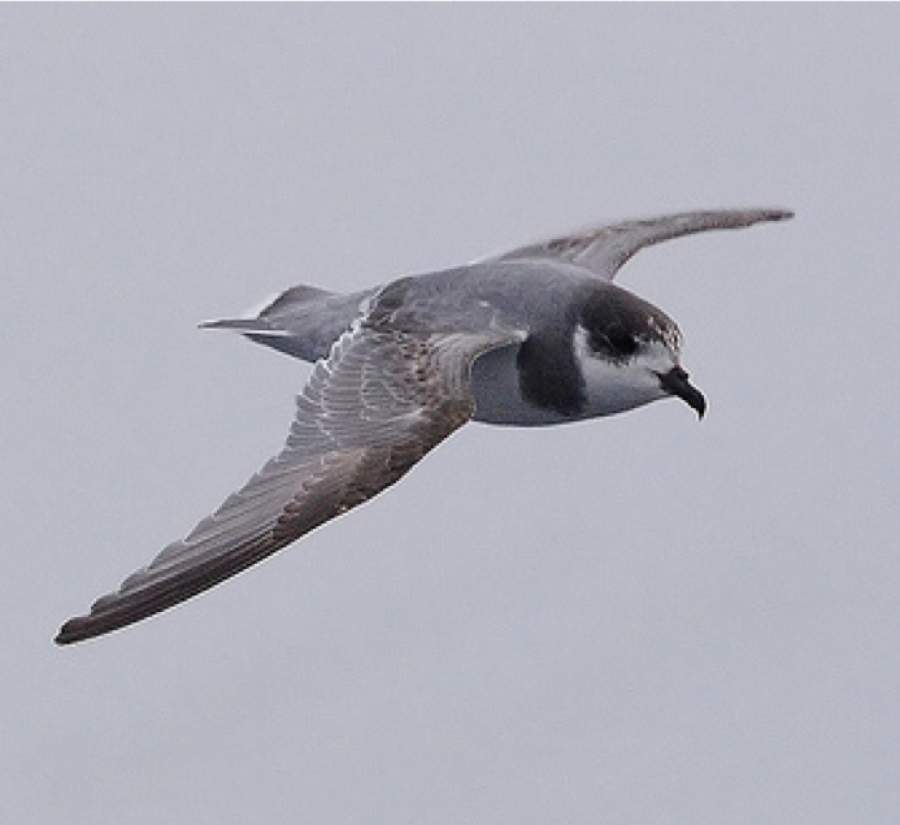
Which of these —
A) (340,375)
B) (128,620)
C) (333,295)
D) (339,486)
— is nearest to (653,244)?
(333,295)

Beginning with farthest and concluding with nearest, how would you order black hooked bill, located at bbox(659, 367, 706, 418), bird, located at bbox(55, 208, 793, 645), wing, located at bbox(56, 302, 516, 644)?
black hooked bill, located at bbox(659, 367, 706, 418)
bird, located at bbox(55, 208, 793, 645)
wing, located at bbox(56, 302, 516, 644)

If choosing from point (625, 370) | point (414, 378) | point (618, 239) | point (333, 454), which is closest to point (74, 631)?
point (333, 454)

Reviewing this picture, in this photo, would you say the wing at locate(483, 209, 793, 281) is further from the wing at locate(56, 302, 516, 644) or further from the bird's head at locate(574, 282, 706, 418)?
the wing at locate(56, 302, 516, 644)

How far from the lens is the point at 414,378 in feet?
55.8

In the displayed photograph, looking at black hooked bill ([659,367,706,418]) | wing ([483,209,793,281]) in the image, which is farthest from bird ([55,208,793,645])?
wing ([483,209,793,281])

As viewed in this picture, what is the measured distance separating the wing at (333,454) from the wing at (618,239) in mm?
3055

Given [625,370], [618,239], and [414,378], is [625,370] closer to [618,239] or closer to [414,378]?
[414,378]

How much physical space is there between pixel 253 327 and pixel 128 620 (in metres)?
5.25

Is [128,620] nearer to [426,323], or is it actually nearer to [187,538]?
[187,538]

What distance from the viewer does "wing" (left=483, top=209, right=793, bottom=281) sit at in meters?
20.6

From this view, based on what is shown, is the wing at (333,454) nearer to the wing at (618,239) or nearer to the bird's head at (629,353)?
the bird's head at (629,353)

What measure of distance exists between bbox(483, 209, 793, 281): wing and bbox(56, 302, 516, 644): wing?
10.0 feet

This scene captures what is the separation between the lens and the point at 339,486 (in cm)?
1605

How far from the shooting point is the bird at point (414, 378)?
15617 millimetres
